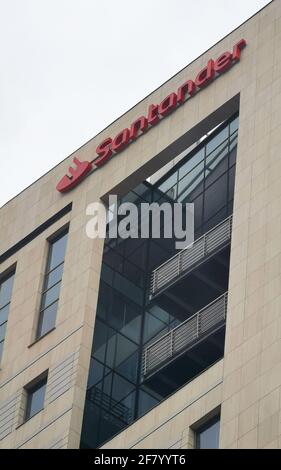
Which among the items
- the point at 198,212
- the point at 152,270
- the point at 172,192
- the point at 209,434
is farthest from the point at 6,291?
the point at 209,434

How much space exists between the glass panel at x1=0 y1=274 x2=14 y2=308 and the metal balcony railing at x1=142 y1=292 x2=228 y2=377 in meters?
7.98

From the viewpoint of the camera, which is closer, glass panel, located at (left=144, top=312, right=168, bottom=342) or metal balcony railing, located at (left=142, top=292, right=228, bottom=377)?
metal balcony railing, located at (left=142, top=292, right=228, bottom=377)

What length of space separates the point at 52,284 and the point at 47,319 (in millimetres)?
2086

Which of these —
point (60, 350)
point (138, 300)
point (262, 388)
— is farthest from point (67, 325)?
point (262, 388)

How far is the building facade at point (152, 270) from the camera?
202 feet

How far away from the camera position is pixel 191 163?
255 feet

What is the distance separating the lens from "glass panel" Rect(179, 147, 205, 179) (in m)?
77.2

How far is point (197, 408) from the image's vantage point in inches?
2379

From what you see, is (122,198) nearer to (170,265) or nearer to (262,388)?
(170,265)

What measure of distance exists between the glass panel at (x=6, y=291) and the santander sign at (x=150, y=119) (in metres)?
5.33

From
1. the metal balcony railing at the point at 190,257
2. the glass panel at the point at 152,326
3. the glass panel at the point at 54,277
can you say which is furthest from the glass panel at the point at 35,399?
the metal balcony railing at the point at 190,257

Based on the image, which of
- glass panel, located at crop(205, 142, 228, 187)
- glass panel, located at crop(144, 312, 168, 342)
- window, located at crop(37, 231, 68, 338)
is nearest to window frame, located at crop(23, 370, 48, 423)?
window, located at crop(37, 231, 68, 338)

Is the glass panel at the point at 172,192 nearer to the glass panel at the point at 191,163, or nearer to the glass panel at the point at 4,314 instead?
the glass panel at the point at 191,163

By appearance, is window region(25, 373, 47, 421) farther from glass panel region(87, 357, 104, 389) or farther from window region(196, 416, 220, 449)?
window region(196, 416, 220, 449)
